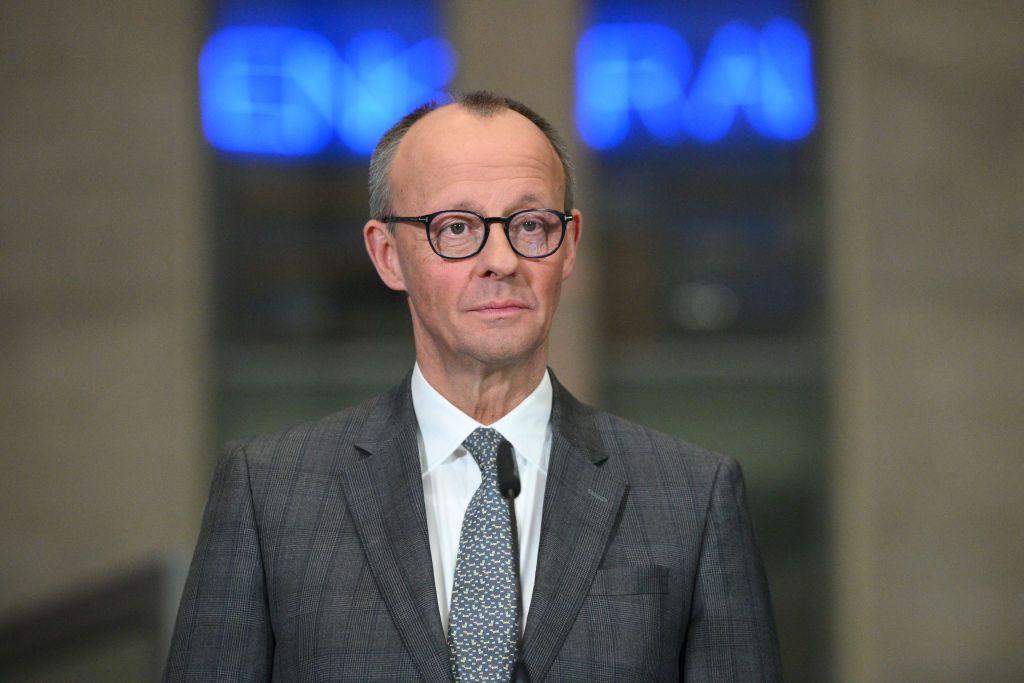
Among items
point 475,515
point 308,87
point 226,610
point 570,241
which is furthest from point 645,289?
point 226,610

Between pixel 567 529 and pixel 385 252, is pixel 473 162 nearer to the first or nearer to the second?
pixel 385 252

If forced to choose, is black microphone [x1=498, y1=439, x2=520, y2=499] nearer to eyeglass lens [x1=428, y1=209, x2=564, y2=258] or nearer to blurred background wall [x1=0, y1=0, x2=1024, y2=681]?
eyeglass lens [x1=428, y1=209, x2=564, y2=258]

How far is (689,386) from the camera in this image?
6211 millimetres

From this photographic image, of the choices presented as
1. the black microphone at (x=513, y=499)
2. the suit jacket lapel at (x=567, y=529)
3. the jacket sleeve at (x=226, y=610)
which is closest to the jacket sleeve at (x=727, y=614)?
the suit jacket lapel at (x=567, y=529)

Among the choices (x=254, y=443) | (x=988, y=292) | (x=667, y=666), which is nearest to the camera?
(x=667, y=666)

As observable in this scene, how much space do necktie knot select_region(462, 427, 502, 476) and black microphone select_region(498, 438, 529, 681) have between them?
3.7 inches

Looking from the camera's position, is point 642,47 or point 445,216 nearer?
point 445,216

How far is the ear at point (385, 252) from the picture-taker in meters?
1.89

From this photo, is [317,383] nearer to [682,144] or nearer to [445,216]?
[682,144]

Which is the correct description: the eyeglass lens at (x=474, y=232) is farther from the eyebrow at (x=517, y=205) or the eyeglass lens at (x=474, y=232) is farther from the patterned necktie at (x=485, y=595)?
the patterned necktie at (x=485, y=595)

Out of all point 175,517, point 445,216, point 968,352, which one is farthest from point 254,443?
point 968,352

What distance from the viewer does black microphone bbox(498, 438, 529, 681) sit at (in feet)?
5.37

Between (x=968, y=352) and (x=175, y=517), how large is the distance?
4035 mm

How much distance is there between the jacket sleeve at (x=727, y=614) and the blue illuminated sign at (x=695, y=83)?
14.7 ft
